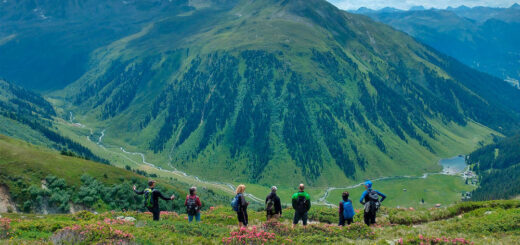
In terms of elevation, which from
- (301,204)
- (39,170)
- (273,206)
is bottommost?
(39,170)

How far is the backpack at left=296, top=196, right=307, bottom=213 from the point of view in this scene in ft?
124

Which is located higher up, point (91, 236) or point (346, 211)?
point (91, 236)

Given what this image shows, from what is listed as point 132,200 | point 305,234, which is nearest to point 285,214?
point 305,234

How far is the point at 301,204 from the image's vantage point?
125 ft

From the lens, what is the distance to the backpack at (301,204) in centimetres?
3790

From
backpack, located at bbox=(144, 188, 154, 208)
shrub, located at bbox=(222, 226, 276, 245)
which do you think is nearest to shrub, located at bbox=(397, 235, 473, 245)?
shrub, located at bbox=(222, 226, 276, 245)

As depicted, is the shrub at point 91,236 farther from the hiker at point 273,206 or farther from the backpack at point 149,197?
the hiker at point 273,206

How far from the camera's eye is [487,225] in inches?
1479

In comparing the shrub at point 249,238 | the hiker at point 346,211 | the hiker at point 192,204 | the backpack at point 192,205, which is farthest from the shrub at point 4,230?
the hiker at point 346,211

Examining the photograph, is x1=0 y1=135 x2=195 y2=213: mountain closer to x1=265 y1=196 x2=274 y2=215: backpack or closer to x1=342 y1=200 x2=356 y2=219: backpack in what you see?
x1=265 y1=196 x2=274 y2=215: backpack

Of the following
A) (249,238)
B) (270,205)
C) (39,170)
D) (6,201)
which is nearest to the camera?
(249,238)

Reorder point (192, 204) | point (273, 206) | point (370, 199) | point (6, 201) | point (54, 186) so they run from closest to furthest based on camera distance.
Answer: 1. point (370, 199)
2. point (273, 206)
3. point (192, 204)
4. point (6, 201)
5. point (54, 186)

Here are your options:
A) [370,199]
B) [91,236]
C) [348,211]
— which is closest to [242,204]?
[348,211]

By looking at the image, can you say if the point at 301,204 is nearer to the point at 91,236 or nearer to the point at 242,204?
the point at 242,204
